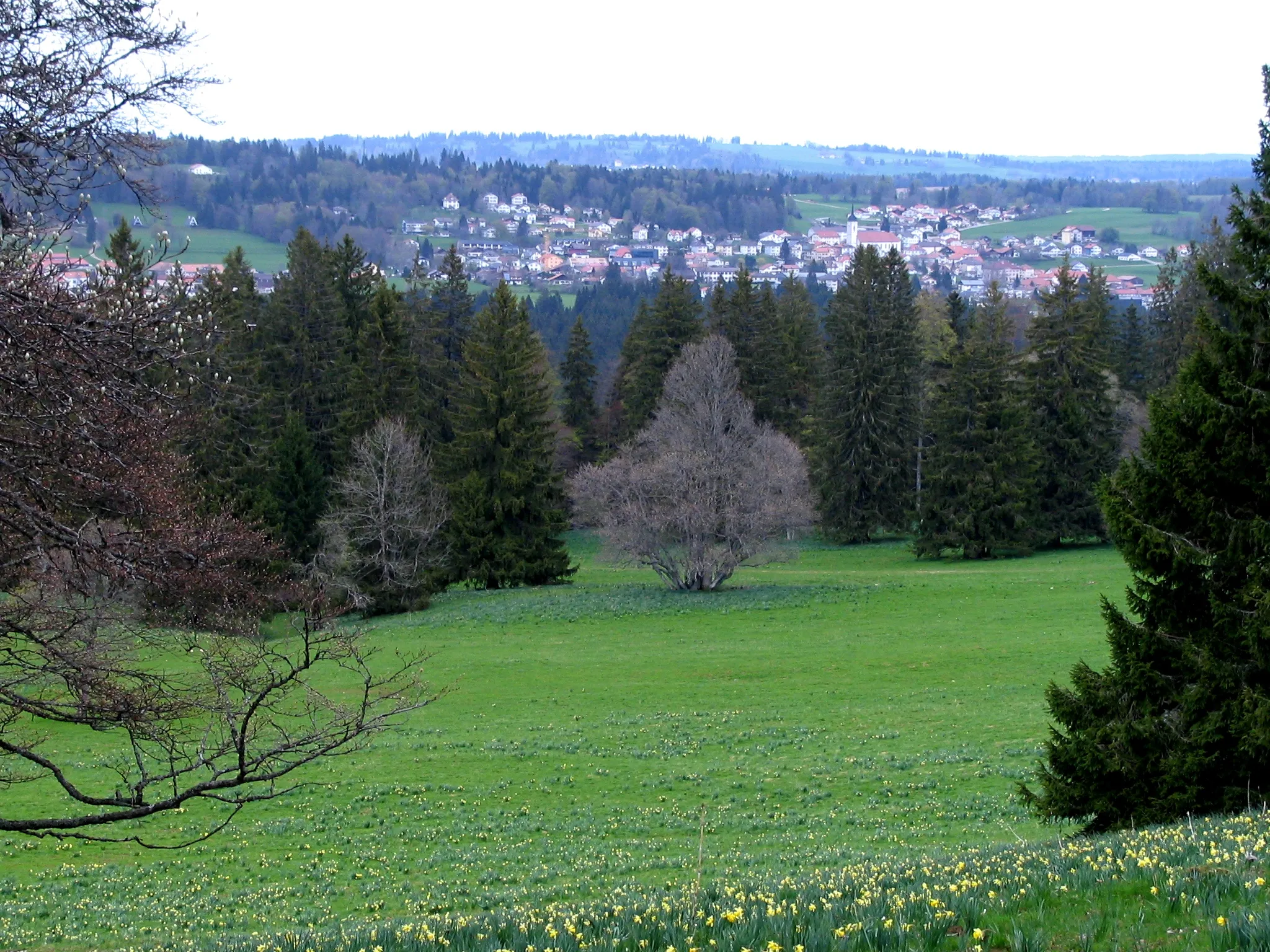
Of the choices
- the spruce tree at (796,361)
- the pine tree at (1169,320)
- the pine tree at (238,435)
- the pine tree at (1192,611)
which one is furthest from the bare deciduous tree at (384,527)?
the pine tree at (1169,320)

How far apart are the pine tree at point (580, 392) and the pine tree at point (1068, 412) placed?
90.3 ft

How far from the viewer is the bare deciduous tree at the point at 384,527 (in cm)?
3953

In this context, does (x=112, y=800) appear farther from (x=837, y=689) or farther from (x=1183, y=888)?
(x=837, y=689)

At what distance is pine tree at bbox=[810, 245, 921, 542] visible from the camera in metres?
58.8

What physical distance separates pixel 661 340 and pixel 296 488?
2458 centimetres

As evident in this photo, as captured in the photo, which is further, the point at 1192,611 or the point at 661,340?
the point at 661,340

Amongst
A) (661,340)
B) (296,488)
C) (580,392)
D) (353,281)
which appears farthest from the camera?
(580,392)

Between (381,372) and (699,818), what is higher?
(381,372)

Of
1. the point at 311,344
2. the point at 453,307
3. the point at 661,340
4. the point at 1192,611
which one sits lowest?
the point at 1192,611

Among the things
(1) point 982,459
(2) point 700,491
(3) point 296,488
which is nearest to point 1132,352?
(1) point 982,459

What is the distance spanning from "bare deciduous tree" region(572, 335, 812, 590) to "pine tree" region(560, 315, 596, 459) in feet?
78.6

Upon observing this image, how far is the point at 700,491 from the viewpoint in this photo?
41312mm

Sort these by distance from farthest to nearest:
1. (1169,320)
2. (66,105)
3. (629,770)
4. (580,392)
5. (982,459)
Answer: (580,392) → (1169,320) → (982,459) → (629,770) → (66,105)

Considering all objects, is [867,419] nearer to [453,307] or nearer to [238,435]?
[453,307]
